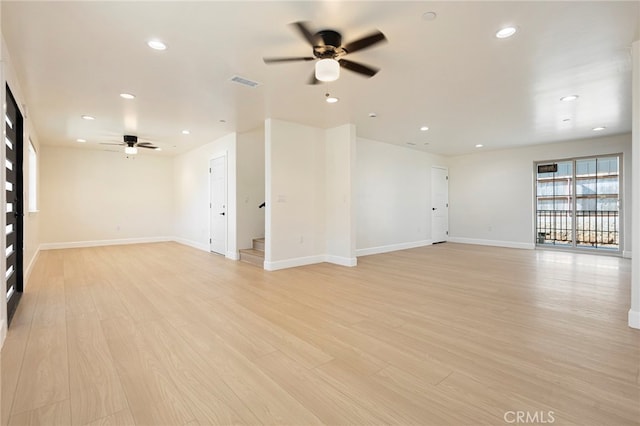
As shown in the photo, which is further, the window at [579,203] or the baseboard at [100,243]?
the baseboard at [100,243]

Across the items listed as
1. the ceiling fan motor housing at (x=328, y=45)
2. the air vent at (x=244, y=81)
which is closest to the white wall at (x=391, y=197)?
the air vent at (x=244, y=81)

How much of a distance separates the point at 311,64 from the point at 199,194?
18.4 feet

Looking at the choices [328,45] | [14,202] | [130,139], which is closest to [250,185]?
[130,139]

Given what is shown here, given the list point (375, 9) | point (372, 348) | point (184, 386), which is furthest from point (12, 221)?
point (375, 9)

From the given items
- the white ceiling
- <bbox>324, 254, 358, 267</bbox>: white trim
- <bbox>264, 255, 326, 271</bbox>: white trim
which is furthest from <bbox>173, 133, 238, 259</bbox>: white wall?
<bbox>324, 254, 358, 267</bbox>: white trim

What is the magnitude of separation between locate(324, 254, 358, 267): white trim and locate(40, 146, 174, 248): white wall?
576 cm

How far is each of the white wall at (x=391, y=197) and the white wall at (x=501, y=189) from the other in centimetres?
108

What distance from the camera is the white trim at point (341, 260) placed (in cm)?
555

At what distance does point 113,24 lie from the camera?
2.47 meters

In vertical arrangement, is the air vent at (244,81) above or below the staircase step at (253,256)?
above

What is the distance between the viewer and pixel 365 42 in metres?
2.45

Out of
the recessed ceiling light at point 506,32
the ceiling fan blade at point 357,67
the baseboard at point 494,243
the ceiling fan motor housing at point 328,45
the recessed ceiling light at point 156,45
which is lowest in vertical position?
the baseboard at point 494,243

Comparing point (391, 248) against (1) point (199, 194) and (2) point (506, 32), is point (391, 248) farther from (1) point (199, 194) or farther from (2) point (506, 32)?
(2) point (506, 32)

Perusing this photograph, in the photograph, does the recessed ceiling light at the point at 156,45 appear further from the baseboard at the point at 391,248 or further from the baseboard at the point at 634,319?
the baseboard at the point at 391,248
